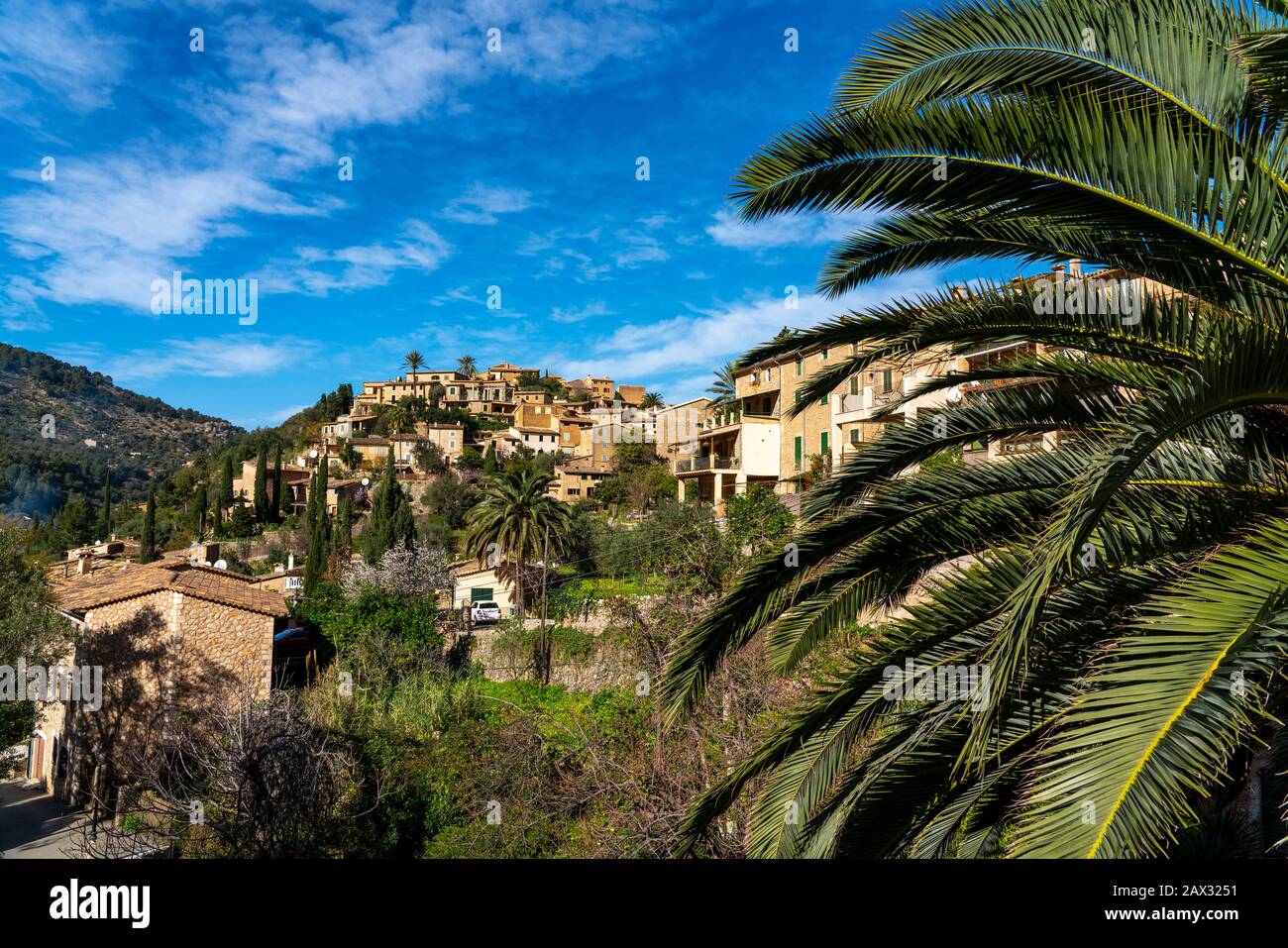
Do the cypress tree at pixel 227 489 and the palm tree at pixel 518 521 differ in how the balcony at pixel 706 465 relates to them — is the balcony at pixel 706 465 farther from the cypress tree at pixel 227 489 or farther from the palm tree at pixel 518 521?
the cypress tree at pixel 227 489

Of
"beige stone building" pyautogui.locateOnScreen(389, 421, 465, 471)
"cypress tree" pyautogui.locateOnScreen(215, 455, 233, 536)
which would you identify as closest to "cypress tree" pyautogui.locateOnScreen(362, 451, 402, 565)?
"cypress tree" pyautogui.locateOnScreen(215, 455, 233, 536)

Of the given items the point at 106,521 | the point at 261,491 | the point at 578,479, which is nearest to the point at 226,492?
the point at 261,491

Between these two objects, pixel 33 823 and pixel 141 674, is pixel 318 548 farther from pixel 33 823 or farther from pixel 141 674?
pixel 33 823

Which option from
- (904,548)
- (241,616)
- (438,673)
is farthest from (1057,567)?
(438,673)

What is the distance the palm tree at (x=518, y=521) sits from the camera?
31000mm

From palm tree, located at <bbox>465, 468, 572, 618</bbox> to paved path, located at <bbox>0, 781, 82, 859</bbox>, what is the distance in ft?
51.1

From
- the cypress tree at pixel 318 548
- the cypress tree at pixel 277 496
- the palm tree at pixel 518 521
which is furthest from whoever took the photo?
the cypress tree at pixel 277 496

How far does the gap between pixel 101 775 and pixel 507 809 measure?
947 cm

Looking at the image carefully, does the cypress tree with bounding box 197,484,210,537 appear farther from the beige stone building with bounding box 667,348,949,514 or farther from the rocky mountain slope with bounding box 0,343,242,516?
the beige stone building with bounding box 667,348,949,514

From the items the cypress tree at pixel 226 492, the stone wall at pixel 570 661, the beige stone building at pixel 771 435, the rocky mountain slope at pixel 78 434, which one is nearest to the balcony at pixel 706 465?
the beige stone building at pixel 771 435

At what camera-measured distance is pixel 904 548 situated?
461 cm

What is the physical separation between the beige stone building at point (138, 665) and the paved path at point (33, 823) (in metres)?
0.43

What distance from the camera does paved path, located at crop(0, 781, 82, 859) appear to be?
45.6ft
